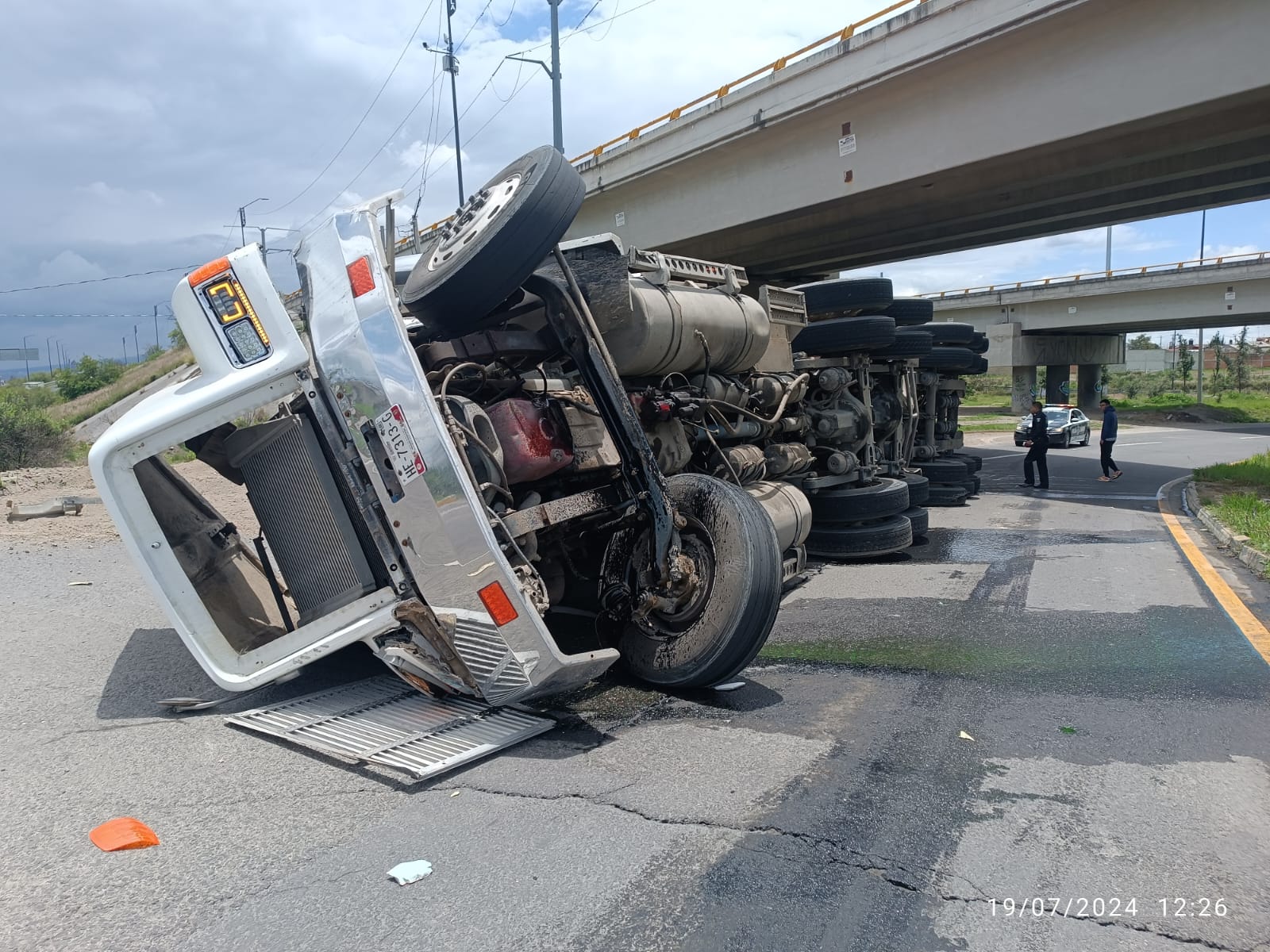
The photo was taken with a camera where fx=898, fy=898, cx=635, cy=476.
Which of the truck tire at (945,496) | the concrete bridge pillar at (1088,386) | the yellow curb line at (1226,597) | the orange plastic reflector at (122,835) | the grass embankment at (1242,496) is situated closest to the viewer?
the orange plastic reflector at (122,835)

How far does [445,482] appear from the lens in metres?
3.57

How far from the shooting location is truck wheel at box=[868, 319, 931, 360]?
378 inches

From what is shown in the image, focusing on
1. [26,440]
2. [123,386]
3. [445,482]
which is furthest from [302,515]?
[123,386]

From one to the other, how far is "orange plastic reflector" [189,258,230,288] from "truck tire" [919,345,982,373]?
10.7 m

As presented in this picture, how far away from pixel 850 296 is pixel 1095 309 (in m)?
37.0

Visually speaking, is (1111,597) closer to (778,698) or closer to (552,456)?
(778,698)

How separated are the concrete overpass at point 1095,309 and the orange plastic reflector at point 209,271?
40875 millimetres

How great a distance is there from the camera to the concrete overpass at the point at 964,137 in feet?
38.5

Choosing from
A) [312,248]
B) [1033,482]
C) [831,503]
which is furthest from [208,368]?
[1033,482]

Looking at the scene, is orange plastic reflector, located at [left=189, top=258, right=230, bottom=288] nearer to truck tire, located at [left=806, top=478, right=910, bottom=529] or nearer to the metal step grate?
the metal step grate

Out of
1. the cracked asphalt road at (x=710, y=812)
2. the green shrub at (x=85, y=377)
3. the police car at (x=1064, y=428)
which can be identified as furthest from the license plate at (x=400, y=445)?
the green shrub at (x=85, y=377)

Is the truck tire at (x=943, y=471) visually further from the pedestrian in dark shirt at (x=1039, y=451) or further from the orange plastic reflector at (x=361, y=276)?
the orange plastic reflector at (x=361, y=276)

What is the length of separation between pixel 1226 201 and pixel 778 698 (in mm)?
19611

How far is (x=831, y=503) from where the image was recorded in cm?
806
